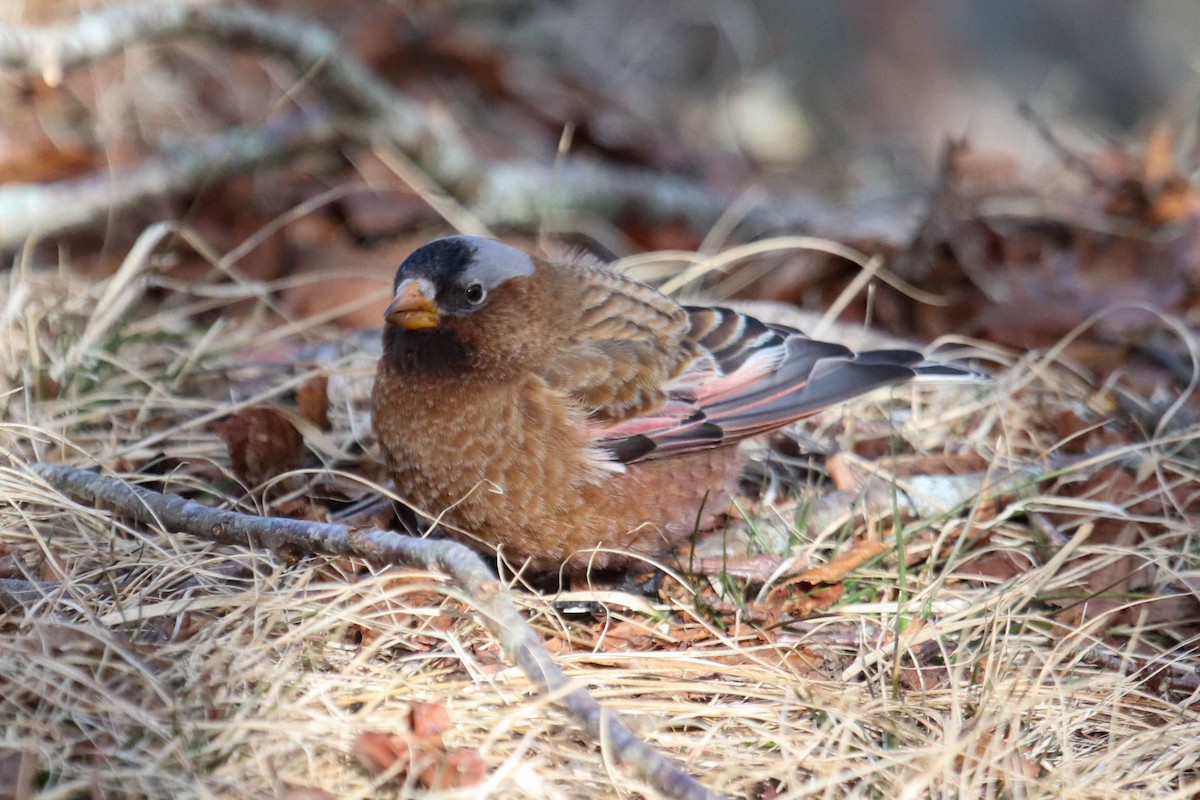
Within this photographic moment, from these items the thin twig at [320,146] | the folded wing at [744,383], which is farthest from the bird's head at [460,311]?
the thin twig at [320,146]

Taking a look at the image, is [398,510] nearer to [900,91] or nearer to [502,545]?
[502,545]

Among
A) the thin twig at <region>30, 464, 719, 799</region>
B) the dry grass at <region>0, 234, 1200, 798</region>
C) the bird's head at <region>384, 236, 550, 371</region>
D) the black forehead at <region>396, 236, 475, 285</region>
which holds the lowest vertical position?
the dry grass at <region>0, 234, 1200, 798</region>

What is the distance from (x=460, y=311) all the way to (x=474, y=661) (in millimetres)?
1213

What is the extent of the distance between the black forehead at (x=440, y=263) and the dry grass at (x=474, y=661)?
33.2 inches

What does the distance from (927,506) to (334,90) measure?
3.64 metres

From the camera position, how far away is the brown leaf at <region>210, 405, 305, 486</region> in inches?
154

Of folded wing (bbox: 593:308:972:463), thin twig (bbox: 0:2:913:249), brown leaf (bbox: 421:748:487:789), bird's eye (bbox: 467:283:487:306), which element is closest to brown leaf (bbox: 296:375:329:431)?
bird's eye (bbox: 467:283:487:306)

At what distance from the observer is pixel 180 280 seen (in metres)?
5.35

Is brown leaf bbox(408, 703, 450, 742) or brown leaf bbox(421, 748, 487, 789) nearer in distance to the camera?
brown leaf bbox(421, 748, 487, 789)

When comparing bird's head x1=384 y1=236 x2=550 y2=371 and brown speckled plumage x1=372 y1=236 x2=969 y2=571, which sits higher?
bird's head x1=384 y1=236 x2=550 y2=371

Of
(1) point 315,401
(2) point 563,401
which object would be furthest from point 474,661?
(1) point 315,401

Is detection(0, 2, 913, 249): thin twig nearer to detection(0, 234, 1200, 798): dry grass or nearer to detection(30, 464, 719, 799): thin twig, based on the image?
detection(0, 234, 1200, 798): dry grass

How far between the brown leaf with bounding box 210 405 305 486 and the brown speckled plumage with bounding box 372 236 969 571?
47 cm

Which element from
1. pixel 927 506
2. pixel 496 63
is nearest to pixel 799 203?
pixel 496 63
